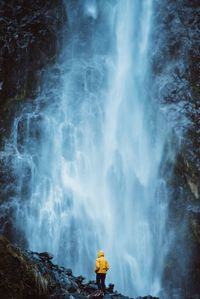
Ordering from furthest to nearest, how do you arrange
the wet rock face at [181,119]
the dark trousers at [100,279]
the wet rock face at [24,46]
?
the wet rock face at [24,46] < the wet rock face at [181,119] < the dark trousers at [100,279]

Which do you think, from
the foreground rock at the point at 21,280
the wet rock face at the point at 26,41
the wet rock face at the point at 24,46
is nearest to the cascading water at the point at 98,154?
the wet rock face at the point at 24,46

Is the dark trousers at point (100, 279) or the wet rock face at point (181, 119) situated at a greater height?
the wet rock face at point (181, 119)

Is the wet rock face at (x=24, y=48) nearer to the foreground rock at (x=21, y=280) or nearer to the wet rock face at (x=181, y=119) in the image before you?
the wet rock face at (x=181, y=119)

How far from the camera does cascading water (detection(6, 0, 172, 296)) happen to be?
2255 cm

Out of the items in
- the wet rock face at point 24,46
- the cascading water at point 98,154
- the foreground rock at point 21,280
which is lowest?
the foreground rock at point 21,280

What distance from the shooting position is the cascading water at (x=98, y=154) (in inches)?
888

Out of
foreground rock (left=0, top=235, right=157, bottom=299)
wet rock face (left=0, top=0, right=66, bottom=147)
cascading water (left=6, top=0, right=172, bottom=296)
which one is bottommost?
foreground rock (left=0, top=235, right=157, bottom=299)

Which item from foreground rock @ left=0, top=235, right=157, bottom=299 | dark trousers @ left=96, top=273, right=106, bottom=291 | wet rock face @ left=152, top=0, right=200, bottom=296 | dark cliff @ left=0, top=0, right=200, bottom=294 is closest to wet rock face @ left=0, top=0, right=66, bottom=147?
dark cliff @ left=0, top=0, right=200, bottom=294

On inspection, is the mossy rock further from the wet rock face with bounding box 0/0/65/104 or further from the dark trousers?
the wet rock face with bounding box 0/0/65/104

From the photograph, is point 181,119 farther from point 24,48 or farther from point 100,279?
point 100,279

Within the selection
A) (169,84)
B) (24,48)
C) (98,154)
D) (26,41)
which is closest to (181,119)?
(169,84)

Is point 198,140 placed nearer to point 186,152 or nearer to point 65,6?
point 186,152

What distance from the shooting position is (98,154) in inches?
1025

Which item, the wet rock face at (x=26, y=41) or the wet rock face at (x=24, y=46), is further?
the wet rock face at (x=26, y=41)
